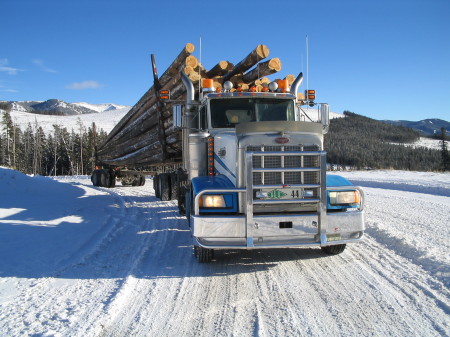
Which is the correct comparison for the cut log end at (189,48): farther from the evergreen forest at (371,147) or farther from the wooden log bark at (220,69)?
the evergreen forest at (371,147)

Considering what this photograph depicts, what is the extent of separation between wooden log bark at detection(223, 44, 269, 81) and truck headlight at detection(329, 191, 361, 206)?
4279 millimetres

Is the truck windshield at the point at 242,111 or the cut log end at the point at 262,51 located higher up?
the cut log end at the point at 262,51

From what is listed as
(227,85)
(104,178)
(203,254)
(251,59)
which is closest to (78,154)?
(104,178)

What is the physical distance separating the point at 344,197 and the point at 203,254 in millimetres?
2252

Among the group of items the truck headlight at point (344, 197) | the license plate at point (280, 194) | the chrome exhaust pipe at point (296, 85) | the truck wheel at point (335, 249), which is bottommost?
the truck wheel at point (335, 249)

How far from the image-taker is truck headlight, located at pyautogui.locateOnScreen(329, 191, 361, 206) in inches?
199

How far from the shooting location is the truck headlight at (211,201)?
4.79 metres

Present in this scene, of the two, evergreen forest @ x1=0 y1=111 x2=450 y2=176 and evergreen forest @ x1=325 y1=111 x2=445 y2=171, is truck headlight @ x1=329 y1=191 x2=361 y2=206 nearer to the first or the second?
evergreen forest @ x1=0 y1=111 x2=450 y2=176

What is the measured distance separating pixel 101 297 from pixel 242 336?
1.78 meters

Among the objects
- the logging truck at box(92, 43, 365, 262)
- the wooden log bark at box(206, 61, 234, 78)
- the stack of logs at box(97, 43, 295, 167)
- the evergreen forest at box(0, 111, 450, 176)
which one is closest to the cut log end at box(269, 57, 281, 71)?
the stack of logs at box(97, 43, 295, 167)

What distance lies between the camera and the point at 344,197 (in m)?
5.07

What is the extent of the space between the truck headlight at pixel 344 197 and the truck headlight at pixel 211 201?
163 cm

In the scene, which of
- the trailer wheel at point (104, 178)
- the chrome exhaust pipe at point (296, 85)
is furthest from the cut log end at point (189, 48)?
the trailer wheel at point (104, 178)

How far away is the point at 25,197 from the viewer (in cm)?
1015
